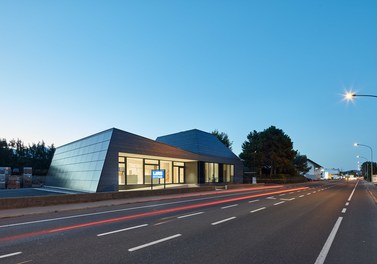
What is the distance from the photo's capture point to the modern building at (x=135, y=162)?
99.6 ft

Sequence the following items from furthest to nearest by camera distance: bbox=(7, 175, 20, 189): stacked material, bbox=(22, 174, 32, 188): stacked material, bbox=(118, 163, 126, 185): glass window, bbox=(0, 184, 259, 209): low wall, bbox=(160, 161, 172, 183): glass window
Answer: bbox=(22, 174, 32, 188): stacked material, bbox=(7, 175, 20, 189): stacked material, bbox=(160, 161, 172, 183): glass window, bbox=(118, 163, 126, 185): glass window, bbox=(0, 184, 259, 209): low wall

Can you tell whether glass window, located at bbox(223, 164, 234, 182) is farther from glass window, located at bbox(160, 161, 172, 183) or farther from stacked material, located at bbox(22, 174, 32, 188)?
stacked material, located at bbox(22, 174, 32, 188)

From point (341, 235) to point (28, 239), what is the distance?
29.8 feet

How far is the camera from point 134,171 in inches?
1485

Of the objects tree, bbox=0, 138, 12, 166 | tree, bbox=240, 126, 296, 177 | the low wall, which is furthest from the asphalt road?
tree, bbox=0, 138, 12, 166

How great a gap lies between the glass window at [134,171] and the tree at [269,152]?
3898 centimetres

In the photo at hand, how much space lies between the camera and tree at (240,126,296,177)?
2844 inches

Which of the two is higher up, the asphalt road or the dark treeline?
the dark treeline

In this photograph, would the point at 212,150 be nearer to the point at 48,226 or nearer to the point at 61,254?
the point at 48,226

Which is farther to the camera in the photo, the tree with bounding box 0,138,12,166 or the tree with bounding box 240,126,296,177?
the tree with bounding box 240,126,296,177

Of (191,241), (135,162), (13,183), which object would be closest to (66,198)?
(191,241)

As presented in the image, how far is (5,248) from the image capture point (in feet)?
25.6

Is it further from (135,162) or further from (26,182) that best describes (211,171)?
(26,182)

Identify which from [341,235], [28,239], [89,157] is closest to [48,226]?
[28,239]
